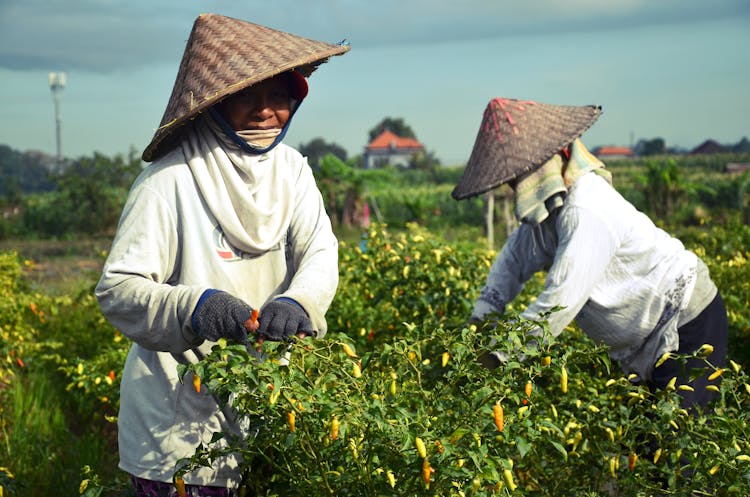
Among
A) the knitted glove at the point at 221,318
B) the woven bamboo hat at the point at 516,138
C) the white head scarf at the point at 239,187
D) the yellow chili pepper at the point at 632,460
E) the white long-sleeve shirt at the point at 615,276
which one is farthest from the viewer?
the woven bamboo hat at the point at 516,138

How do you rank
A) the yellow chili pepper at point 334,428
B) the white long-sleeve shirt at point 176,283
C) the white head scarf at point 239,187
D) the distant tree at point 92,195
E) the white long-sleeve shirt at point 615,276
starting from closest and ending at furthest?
the yellow chili pepper at point 334,428 → the white long-sleeve shirt at point 176,283 → the white head scarf at point 239,187 → the white long-sleeve shirt at point 615,276 → the distant tree at point 92,195

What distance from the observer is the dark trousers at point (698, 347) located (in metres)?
2.83

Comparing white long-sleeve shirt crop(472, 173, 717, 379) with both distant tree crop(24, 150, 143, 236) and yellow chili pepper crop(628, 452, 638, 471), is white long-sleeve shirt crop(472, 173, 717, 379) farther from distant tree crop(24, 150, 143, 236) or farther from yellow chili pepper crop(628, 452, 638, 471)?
distant tree crop(24, 150, 143, 236)

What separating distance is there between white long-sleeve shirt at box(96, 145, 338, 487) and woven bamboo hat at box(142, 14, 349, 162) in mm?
136

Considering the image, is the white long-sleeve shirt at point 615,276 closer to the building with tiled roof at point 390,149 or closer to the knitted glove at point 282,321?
the knitted glove at point 282,321

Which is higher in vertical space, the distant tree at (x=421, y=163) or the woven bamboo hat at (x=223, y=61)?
the woven bamboo hat at (x=223, y=61)

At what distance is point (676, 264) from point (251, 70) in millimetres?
1596

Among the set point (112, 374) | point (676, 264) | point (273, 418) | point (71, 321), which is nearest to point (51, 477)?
point (112, 374)

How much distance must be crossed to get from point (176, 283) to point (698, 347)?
5.85 feet

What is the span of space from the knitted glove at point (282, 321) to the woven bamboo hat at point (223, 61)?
0.52 metres

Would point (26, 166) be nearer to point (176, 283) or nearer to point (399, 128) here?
point (399, 128)

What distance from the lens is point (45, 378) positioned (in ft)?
16.4

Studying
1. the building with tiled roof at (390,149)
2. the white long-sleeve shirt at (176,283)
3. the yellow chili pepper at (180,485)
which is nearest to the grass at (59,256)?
the white long-sleeve shirt at (176,283)

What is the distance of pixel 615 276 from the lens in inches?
112
